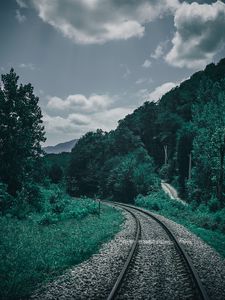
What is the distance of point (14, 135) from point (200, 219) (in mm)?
19806

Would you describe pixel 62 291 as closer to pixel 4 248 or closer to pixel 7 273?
pixel 7 273

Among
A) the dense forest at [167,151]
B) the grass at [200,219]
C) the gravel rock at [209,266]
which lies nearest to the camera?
the gravel rock at [209,266]

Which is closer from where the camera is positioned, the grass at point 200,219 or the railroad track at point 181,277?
the railroad track at point 181,277

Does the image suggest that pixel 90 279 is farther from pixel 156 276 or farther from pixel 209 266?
pixel 209 266

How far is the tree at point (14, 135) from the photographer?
2811 cm

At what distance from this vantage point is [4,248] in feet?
35.8

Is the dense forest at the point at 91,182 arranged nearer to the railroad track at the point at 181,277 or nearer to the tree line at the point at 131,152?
the tree line at the point at 131,152

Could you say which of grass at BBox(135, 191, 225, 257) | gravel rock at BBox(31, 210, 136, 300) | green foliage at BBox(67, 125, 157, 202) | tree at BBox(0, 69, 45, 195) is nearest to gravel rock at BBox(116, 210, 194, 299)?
gravel rock at BBox(31, 210, 136, 300)

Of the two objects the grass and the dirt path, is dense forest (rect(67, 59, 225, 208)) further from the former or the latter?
the grass

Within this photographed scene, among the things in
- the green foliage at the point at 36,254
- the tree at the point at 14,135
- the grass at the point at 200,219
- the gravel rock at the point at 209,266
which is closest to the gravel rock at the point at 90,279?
the green foliage at the point at 36,254

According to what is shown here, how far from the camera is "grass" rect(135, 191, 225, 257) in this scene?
15641 mm

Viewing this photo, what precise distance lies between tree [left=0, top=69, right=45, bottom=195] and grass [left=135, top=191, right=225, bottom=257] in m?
16.0

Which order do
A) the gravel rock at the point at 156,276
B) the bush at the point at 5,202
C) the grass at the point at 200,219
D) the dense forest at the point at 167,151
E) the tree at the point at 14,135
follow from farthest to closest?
the dense forest at the point at 167,151 → the tree at the point at 14,135 → the bush at the point at 5,202 → the grass at the point at 200,219 → the gravel rock at the point at 156,276

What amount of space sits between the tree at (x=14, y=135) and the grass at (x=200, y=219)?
52.5 ft
